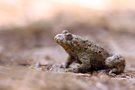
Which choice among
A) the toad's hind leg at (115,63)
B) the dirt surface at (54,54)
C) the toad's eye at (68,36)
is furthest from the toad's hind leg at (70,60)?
the toad's hind leg at (115,63)

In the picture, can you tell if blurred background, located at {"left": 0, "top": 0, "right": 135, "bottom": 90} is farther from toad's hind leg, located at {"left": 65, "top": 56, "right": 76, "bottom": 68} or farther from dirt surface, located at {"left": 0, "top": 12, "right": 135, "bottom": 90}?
toad's hind leg, located at {"left": 65, "top": 56, "right": 76, "bottom": 68}

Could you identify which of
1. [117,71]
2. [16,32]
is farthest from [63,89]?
[16,32]

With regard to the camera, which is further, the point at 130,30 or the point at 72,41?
the point at 130,30

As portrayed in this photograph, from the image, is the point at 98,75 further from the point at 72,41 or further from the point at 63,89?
the point at 63,89

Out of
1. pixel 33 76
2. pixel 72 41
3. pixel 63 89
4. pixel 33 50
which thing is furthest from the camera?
pixel 33 50

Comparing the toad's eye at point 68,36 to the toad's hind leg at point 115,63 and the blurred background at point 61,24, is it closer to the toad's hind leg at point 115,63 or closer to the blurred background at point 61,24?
the toad's hind leg at point 115,63

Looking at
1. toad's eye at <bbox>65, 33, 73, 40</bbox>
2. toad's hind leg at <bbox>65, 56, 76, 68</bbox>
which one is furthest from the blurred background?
toad's eye at <bbox>65, 33, 73, 40</bbox>

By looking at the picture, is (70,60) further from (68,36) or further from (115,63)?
(115,63)
